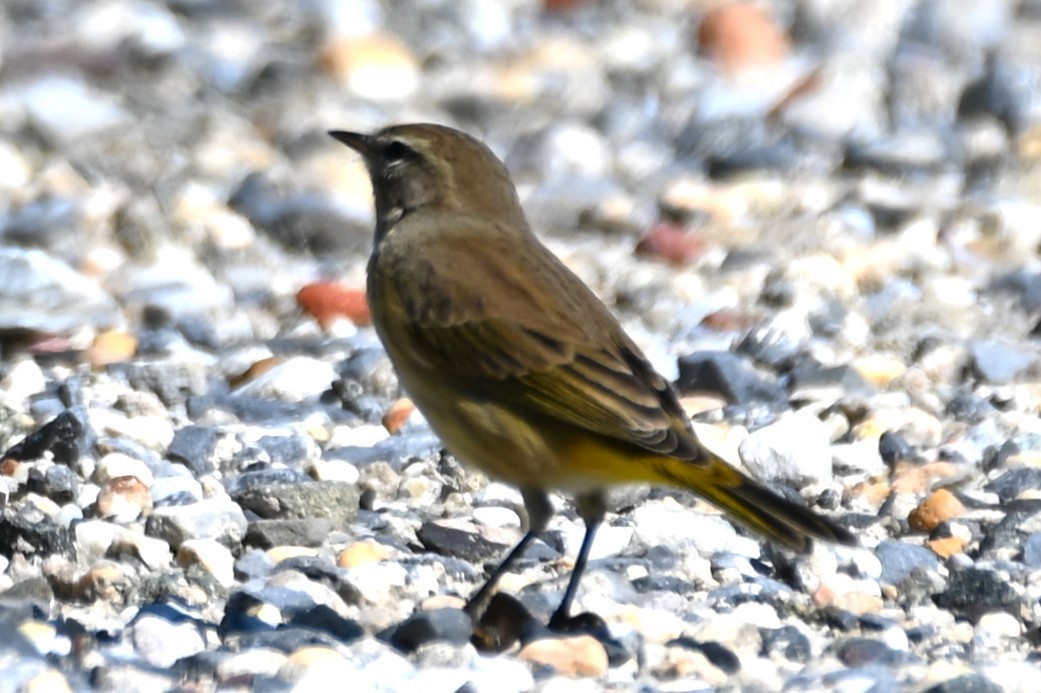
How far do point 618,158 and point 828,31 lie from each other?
2260 millimetres

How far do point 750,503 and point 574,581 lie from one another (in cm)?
60

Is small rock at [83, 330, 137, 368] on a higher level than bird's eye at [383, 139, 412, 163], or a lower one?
lower

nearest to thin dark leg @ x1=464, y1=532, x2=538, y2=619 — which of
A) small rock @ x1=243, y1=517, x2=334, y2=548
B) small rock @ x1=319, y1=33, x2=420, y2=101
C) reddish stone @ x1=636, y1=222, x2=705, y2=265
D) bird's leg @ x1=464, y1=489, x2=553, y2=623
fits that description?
bird's leg @ x1=464, y1=489, x2=553, y2=623

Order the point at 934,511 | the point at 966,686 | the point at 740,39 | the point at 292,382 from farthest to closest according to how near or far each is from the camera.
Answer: the point at 740,39 → the point at 292,382 → the point at 934,511 → the point at 966,686

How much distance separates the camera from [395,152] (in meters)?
6.62

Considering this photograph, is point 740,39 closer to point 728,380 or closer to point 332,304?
point 332,304

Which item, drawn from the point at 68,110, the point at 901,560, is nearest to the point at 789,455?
the point at 901,560

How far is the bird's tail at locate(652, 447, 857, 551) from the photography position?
4.96 m

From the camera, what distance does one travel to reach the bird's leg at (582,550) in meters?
5.32

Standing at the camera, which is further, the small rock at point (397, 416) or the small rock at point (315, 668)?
the small rock at point (397, 416)

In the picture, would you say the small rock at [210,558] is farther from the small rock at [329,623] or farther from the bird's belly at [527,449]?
the bird's belly at [527,449]

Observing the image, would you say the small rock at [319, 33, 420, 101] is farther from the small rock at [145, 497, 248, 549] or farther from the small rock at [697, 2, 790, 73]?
the small rock at [145, 497, 248, 549]

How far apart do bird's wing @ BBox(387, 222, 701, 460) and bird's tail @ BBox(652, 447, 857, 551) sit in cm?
8

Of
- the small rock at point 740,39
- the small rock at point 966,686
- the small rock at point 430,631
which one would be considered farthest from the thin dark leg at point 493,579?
the small rock at point 740,39
